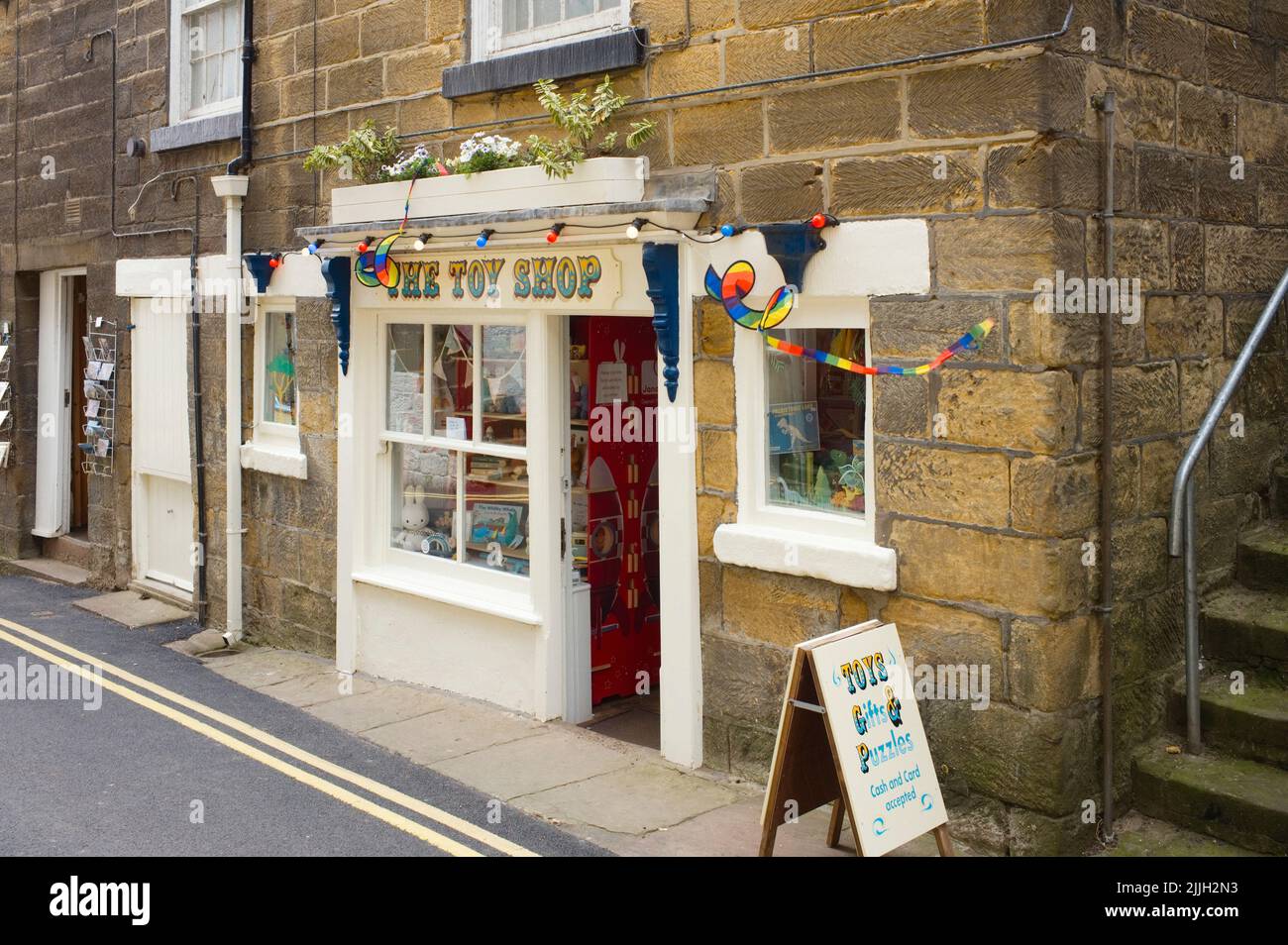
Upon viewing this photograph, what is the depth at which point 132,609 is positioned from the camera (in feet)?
35.9

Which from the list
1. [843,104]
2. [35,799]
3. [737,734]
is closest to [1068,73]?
[843,104]

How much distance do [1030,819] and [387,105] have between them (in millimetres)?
5807

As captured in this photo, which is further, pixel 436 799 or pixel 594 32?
pixel 594 32

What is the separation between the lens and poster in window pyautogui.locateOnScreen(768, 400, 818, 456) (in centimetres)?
649

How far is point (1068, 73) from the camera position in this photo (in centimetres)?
546

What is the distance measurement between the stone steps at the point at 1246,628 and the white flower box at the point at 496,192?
347cm

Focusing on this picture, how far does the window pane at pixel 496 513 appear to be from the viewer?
810 centimetres

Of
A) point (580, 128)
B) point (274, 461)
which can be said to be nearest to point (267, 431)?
point (274, 461)

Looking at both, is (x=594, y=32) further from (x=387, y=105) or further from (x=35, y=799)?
(x=35, y=799)

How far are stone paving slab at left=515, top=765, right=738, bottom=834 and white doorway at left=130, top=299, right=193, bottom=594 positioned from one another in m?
5.34

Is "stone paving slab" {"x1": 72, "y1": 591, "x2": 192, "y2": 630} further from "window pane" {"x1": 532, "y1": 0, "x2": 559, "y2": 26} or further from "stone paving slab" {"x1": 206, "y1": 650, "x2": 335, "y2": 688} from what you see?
"window pane" {"x1": 532, "y1": 0, "x2": 559, "y2": 26}

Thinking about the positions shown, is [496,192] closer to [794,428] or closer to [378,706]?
[794,428]

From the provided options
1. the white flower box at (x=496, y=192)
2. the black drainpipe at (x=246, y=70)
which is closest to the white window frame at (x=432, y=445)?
the white flower box at (x=496, y=192)

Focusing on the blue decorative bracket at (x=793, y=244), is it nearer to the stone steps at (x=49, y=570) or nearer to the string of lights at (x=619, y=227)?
the string of lights at (x=619, y=227)
